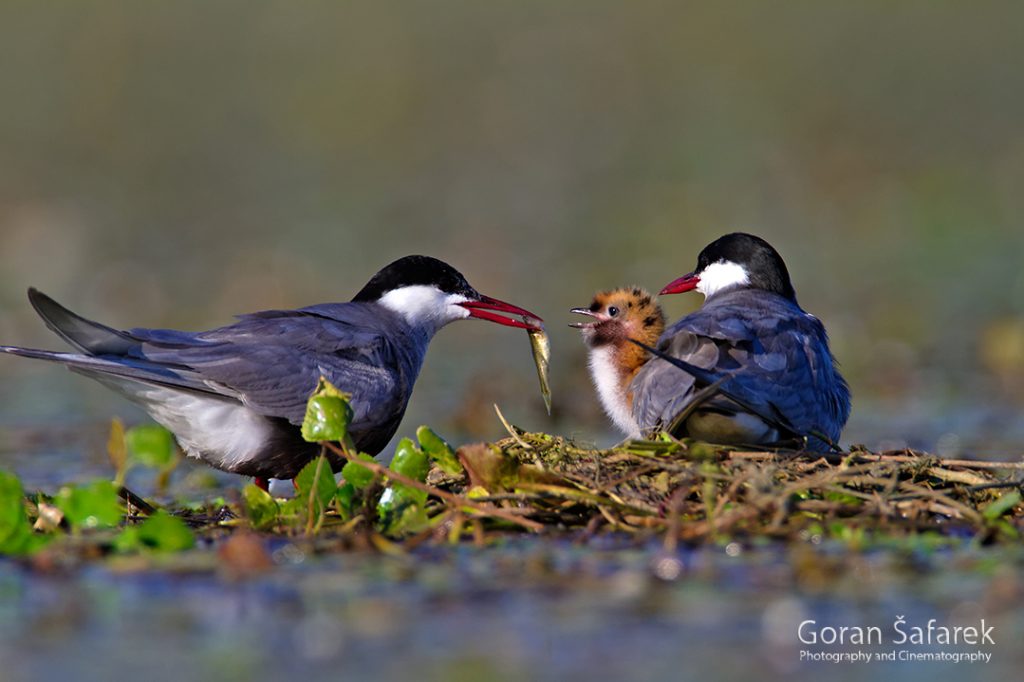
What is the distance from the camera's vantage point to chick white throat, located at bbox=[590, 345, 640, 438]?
20.0 feet

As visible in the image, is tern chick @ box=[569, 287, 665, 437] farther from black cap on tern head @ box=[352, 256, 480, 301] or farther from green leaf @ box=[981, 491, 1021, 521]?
green leaf @ box=[981, 491, 1021, 521]

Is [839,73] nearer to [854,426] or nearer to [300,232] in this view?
[300,232]

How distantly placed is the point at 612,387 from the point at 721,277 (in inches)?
33.2

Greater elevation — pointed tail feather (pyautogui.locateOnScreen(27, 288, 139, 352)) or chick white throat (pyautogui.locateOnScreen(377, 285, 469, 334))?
chick white throat (pyautogui.locateOnScreen(377, 285, 469, 334))

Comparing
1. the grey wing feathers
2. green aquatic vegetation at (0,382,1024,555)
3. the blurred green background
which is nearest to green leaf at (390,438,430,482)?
green aquatic vegetation at (0,382,1024,555)

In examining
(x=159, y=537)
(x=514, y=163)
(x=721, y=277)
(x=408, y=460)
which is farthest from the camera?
(x=514, y=163)

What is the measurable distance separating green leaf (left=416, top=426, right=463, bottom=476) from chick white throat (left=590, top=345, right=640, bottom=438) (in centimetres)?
91

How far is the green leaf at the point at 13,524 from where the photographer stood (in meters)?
4.70

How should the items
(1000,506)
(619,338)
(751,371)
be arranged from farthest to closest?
(619,338)
(751,371)
(1000,506)

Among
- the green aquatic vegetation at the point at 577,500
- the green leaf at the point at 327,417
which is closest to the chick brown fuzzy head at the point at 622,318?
the green aquatic vegetation at the point at 577,500

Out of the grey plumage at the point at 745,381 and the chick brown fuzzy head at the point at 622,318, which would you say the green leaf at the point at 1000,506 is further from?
the chick brown fuzzy head at the point at 622,318

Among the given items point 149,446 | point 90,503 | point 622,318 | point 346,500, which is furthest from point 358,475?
point 622,318

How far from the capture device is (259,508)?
5.12 metres

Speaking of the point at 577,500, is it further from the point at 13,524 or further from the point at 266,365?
the point at 13,524
